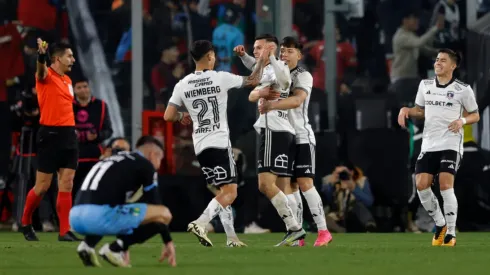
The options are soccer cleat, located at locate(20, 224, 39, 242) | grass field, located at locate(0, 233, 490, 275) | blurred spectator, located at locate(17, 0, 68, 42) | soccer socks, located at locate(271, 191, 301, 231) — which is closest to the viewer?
grass field, located at locate(0, 233, 490, 275)

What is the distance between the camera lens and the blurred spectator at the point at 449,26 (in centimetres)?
1745

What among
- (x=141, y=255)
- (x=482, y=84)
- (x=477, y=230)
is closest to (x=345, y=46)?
(x=482, y=84)

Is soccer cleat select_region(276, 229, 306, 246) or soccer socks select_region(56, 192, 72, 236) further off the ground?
soccer socks select_region(56, 192, 72, 236)

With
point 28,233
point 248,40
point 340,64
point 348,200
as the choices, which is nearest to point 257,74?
point 28,233

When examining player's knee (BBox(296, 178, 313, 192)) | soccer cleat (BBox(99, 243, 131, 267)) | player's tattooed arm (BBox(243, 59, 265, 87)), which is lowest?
soccer cleat (BBox(99, 243, 131, 267))

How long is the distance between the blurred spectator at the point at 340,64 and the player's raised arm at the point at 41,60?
208 inches

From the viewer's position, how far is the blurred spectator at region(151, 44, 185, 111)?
17641 millimetres

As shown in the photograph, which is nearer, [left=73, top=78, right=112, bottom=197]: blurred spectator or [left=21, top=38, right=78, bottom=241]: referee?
[left=21, top=38, right=78, bottom=241]: referee

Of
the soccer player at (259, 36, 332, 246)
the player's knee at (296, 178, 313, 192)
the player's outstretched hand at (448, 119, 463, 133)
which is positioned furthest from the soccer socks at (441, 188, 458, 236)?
the player's knee at (296, 178, 313, 192)

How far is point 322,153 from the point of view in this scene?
17500 millimetres

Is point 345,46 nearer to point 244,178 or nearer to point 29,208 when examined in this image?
point 244,178

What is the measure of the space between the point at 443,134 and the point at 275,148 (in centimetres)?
175

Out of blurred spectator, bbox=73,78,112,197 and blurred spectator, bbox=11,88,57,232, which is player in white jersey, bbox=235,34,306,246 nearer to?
blurred spectator, bbox=73,78,112,197

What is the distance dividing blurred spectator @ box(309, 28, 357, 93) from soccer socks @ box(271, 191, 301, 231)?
5547 mm
